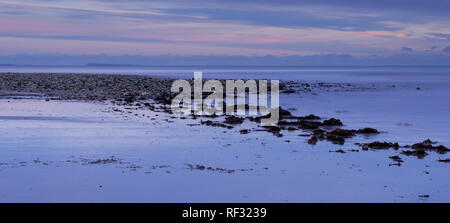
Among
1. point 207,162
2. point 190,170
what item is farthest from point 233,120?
point 190,170

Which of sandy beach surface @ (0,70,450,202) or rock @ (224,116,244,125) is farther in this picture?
rock @ (224,116,244,125)

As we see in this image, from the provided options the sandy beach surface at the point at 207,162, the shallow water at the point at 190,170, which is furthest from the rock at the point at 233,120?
the shallow water at the point at 190,170

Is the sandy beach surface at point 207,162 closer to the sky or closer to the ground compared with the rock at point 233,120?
closer to the ground

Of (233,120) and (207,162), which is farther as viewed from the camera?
(233,120)

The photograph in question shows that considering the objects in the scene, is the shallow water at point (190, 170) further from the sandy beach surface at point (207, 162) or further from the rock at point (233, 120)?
the rock at point (233, 120)

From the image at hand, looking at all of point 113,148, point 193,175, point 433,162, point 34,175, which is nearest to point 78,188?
point 34,175

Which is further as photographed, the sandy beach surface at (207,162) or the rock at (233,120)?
the rock at (233,120)

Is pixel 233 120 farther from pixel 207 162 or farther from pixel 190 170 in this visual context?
pixel 190 170

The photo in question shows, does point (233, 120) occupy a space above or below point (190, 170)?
above

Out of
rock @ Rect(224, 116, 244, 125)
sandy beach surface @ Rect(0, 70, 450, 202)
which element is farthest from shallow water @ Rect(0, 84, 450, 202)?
rock @ Rect(224, 116, 244, 125)

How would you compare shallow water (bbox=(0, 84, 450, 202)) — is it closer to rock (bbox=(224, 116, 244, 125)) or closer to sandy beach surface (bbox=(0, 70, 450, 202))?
sandy beach surface (bbox=(0, 70, 450, 202))

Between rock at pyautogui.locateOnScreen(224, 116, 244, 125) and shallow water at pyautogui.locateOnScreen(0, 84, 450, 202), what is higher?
rock at pyautogui.locateOnScreen(224, 116, 244, 125)

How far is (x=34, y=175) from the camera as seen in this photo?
12.2m
